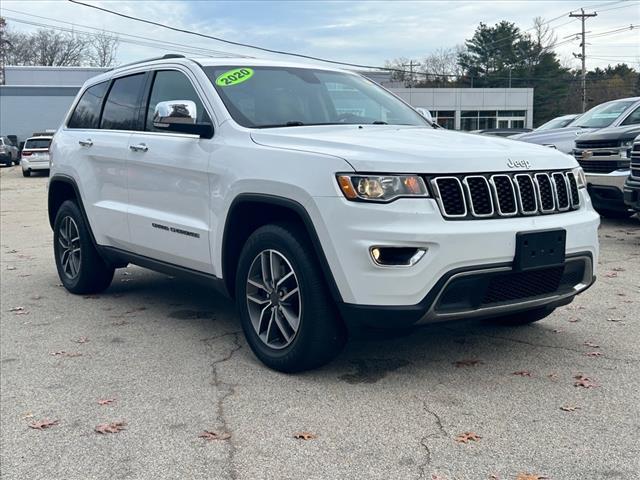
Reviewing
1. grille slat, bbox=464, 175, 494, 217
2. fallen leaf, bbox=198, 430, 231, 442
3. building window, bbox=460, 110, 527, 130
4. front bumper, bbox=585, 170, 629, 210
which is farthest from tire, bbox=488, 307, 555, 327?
building window, bbox=460, 110, 527, 130

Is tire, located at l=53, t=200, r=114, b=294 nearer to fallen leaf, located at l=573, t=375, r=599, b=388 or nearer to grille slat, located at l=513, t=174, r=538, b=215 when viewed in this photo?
grille slat, located at l=513, t=174, r=538, b=215

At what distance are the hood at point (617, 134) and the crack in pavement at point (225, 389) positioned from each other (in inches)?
290

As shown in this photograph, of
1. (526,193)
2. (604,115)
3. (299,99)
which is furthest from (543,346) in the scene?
(604,115)

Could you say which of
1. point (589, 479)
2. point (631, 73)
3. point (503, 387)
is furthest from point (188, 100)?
point (631, 73)

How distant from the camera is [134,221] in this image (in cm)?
593

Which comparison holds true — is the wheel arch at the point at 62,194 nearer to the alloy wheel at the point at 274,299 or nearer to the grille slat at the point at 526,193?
the alloy wheel at the point at 274,299

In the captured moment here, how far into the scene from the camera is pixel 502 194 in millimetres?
4273

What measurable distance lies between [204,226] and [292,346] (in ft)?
3.72

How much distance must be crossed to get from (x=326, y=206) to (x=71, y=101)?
51646 millimetres

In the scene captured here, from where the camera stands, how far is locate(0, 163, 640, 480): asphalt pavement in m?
3.46

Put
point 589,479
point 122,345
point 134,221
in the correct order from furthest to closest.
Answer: point 134,221 < point 122,345 < point 589,479

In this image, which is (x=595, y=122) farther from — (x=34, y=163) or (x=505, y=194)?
(x=34, y=163)

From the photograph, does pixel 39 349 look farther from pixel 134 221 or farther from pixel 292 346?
pixel 292 346

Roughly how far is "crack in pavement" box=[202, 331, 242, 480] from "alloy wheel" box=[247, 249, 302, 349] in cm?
37
